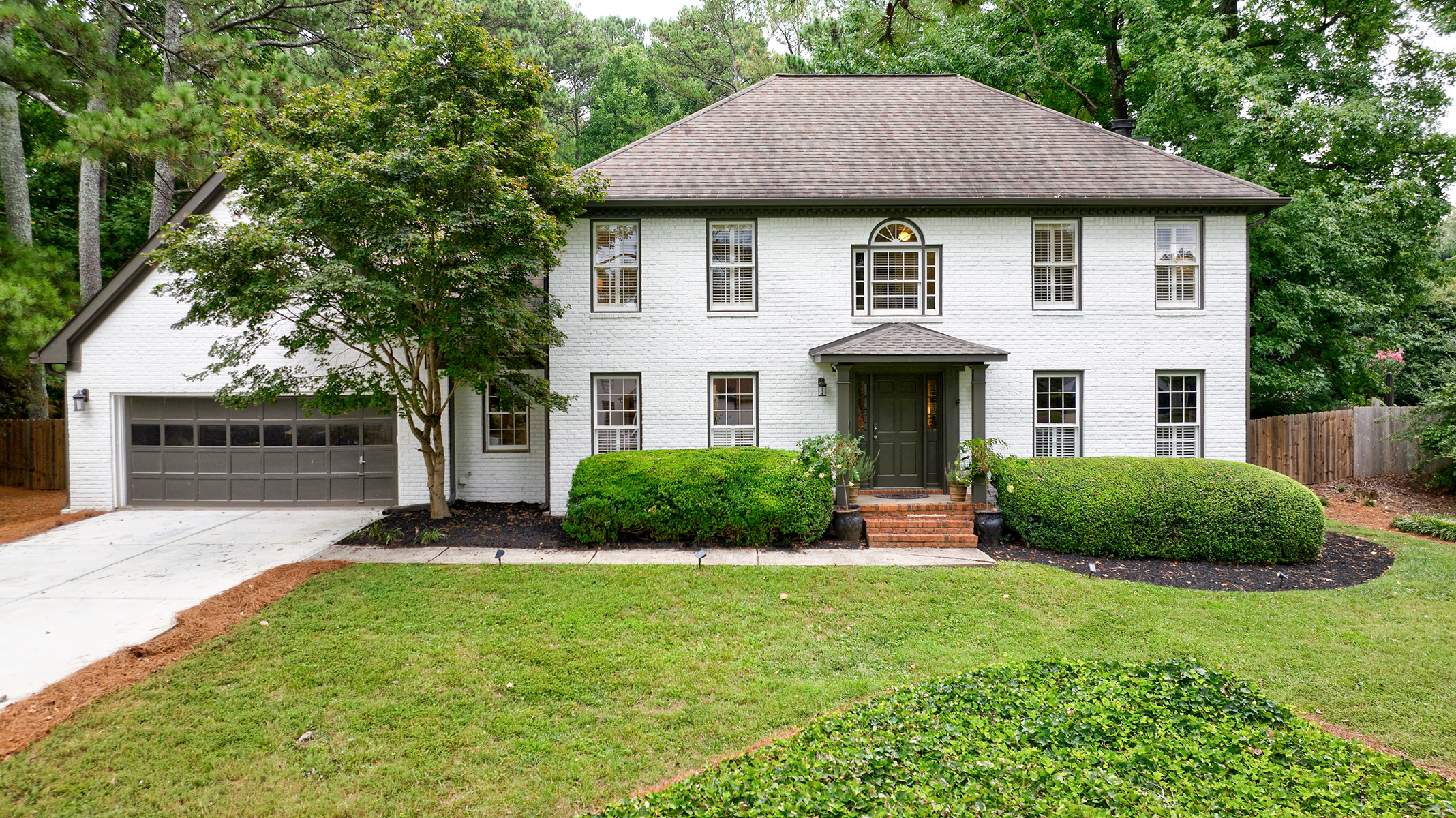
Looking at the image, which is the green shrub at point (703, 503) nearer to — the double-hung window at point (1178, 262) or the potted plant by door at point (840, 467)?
the potted plant by door at point (840, 467)

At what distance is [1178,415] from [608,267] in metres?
10.5

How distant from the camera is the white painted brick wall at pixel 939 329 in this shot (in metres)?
10.6

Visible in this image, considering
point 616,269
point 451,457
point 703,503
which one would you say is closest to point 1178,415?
point 703,503

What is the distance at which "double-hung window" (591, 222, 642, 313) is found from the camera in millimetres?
10695

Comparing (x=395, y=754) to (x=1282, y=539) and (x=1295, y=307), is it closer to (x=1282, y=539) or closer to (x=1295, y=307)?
(x=1282, y=539)

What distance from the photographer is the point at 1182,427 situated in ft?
35.0

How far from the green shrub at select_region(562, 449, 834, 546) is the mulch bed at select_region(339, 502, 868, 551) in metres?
0.14

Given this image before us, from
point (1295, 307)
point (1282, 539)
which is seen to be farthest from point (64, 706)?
point (1295, 307)

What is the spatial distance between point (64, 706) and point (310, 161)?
6003 millimetres

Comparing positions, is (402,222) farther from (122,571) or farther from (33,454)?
(33,454)

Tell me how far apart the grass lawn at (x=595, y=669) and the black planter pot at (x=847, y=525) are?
152 cm

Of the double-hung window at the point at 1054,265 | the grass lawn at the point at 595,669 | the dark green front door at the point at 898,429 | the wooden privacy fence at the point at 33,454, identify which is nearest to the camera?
the grass lawn at the point at 595,669

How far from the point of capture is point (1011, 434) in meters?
10.6

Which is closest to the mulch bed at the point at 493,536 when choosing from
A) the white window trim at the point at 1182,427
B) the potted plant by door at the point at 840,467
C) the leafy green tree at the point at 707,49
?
the potted plant by door at the point at 840,467
